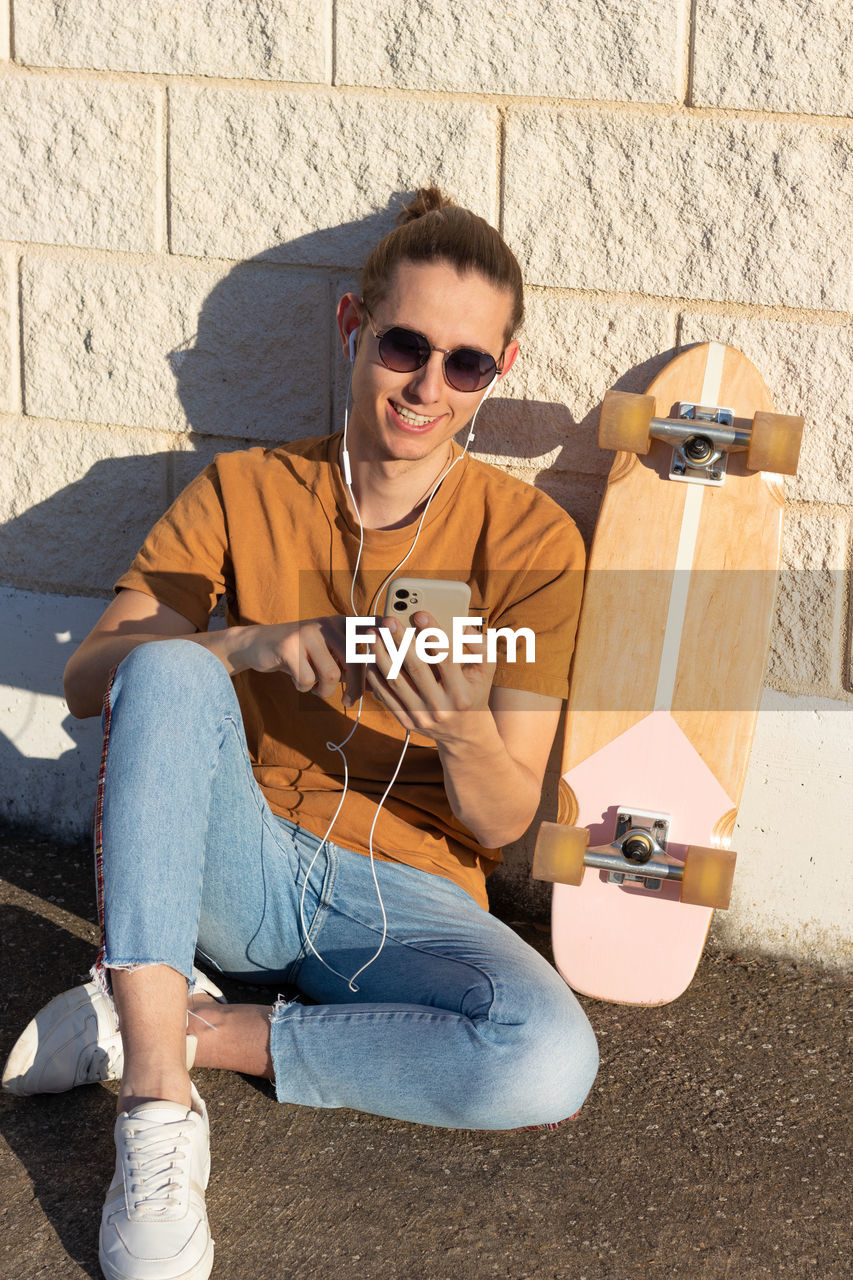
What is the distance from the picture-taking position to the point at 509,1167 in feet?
6.43

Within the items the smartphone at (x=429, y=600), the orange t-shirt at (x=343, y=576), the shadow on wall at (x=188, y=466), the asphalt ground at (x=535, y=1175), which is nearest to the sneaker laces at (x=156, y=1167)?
the asphalt ground at (x=535, y=1175)

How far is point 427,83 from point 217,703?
1387 mm

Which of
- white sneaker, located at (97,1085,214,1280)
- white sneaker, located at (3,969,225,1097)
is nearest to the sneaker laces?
white sneaker, located at (97,1085,214,1280)

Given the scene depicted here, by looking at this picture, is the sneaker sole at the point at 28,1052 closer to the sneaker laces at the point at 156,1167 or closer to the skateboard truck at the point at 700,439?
the sneaker laces at the point at 156,1167

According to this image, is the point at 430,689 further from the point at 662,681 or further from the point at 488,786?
the point at 662,681

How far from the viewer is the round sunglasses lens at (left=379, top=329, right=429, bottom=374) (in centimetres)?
207

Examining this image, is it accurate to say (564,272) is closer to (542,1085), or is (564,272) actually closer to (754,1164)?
(542,1085)

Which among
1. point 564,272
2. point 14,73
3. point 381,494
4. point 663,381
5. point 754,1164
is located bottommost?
point 754,1164

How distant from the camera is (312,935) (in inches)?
84.0

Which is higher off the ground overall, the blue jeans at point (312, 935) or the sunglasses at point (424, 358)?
the sunglasses at point (424, 358)

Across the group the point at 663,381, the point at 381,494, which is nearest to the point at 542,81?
the point at 663,381

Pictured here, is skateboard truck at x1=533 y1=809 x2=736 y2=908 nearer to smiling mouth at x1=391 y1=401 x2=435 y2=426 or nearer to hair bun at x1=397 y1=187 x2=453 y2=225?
smiling mouth at x1=391 y1=401 x2=435 y2=426

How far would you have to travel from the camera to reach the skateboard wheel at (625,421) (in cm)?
231

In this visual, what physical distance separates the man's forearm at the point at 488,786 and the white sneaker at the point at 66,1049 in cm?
60
